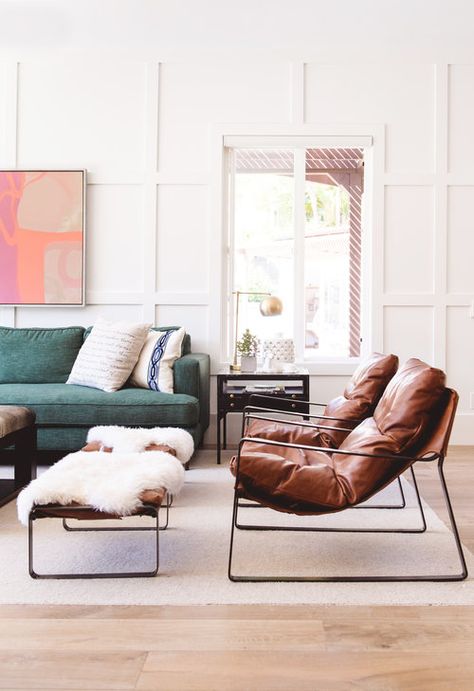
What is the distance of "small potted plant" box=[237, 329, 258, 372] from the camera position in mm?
4375

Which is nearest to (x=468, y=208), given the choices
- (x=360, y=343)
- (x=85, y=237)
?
(x=360, y=343)

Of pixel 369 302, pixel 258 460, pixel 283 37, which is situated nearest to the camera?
pixel 258 460

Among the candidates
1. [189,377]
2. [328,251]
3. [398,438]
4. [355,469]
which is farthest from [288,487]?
[328,251]

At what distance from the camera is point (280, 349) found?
445cm

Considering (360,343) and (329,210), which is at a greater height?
(329,210)

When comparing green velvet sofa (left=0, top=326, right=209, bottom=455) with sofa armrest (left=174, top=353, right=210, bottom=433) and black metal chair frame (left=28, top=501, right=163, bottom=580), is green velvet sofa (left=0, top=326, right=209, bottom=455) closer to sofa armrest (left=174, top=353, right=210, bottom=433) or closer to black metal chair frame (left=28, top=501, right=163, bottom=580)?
sofa armrest (left=174, top=353, right=210, bottom=433)

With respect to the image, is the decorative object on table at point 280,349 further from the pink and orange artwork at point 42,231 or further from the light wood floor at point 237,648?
the light wood floor at point 237,648

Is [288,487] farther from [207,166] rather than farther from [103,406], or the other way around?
[207,166]

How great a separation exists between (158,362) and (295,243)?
1654 millimetres

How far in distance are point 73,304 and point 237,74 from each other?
221 cm

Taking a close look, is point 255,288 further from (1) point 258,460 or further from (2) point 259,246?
(1) point 258,460

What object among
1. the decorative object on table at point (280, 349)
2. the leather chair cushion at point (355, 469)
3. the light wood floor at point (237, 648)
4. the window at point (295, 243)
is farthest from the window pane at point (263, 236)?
the light wood floor at point (237, 648)

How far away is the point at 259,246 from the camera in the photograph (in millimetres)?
5121

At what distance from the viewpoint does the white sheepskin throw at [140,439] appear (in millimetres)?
2971
